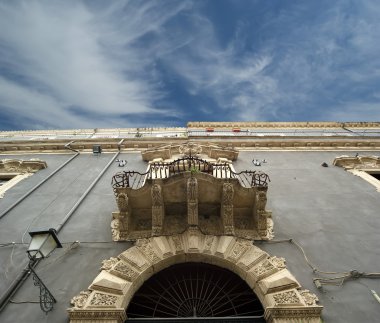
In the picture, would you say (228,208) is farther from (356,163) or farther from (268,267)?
(356,163)

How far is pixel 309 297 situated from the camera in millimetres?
5664

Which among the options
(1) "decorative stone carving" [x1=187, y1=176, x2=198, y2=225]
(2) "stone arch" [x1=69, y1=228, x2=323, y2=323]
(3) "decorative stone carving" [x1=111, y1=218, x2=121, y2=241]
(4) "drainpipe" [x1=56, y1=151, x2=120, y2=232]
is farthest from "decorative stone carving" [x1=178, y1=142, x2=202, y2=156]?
(2) "stone arch" [x1=69, y1=228, x2=323, y2=323]

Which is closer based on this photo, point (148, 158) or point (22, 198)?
point (22, 198)

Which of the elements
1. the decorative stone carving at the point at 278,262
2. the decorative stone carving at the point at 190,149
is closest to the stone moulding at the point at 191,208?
the decorative stone carving at the point at 278,262

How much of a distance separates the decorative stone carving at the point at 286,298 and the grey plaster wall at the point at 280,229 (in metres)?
0.54

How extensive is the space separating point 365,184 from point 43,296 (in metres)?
10.4

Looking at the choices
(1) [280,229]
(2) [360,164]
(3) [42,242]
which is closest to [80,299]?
(3) [42,242]

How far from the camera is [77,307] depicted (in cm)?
546

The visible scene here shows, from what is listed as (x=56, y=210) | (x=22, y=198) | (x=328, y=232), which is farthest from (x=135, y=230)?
(x=328, y=232)

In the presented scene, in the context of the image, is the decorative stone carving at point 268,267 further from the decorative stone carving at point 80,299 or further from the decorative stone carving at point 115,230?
the decorative stone carving at point 80,299

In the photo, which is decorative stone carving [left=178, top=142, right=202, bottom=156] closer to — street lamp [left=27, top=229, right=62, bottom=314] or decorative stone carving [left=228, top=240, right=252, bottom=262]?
decorative stone carving [left=228, top=240, right=252, bottom=262]

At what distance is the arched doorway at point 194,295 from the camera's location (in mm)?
6125

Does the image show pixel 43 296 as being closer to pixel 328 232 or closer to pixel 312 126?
pixel 328 232

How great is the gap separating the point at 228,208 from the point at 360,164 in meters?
7.45
